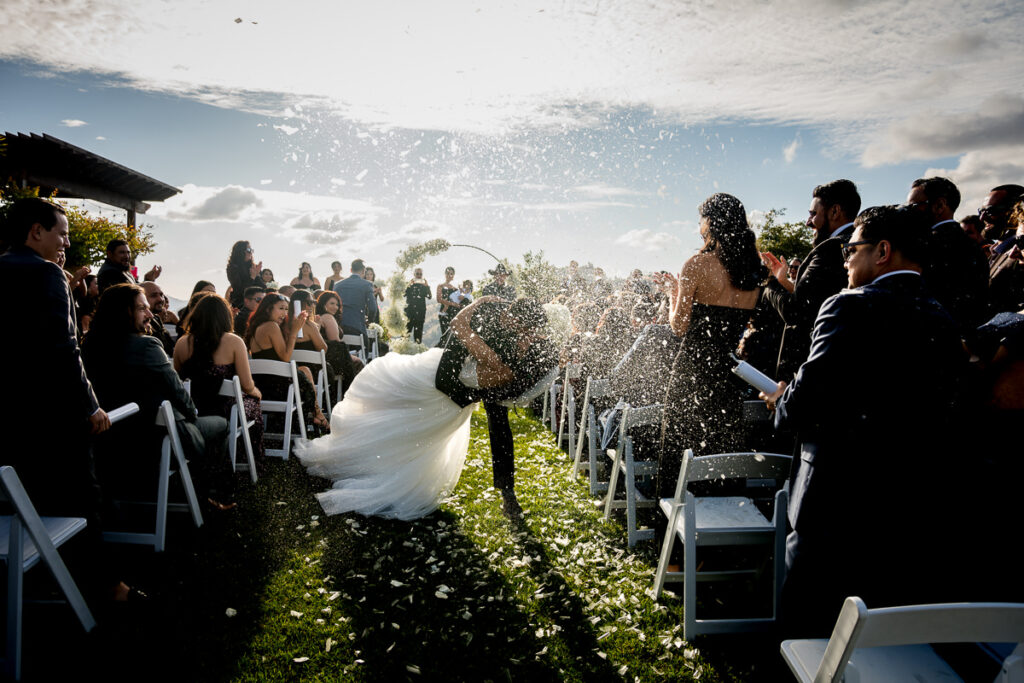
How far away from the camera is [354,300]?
973 cm

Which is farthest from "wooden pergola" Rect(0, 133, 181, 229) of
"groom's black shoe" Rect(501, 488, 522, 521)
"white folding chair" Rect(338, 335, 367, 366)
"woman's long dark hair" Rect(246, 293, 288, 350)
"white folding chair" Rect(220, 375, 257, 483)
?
"groom's black shoe" Rect(501, 488, 522, 521)

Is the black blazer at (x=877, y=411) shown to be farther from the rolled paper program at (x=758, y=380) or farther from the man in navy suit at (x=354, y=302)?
the man in navy suit at (x=354, y=302)

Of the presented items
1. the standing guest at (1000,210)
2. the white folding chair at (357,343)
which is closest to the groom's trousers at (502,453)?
the standing guest at (1000,210)

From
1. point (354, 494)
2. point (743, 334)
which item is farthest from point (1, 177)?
point (743, 334)

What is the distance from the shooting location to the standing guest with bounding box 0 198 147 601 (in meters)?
3.04

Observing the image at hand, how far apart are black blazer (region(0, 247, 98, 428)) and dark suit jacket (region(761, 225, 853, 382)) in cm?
448

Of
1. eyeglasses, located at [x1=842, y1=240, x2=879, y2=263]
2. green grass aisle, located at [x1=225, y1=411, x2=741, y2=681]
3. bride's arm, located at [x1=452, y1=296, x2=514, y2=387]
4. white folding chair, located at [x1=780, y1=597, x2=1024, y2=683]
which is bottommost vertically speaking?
green grass aisle, located at [x1=225, y1=411, x2=741, y2=681]

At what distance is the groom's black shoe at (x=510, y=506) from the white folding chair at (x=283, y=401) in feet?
8.89

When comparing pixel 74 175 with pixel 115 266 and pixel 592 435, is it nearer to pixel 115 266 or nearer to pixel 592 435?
pixel 115 266

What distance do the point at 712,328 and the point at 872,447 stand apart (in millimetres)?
1546

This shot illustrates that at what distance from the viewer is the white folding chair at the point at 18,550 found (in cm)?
259

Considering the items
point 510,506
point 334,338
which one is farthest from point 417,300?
point 510,506

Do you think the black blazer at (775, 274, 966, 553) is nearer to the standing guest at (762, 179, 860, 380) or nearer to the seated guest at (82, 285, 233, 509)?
the standing guest at (762, 179, 860, 380)

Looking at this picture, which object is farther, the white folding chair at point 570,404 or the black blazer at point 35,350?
the white folding chair at point 570,404
